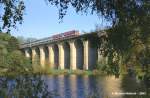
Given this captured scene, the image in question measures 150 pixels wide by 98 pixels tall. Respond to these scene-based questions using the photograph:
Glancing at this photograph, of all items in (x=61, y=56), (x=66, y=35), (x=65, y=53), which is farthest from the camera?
(x=65, y=53)

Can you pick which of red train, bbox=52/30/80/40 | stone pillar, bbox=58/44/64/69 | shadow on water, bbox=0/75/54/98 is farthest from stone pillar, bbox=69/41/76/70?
shadow on water, bbox=0/75/54/98

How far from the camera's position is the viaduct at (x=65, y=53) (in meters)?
105

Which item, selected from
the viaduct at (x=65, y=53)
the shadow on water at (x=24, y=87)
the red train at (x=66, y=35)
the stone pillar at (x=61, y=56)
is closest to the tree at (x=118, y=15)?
the shadow on water at (x=24, y=87)

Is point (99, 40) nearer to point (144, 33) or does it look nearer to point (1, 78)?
point (144, 33)

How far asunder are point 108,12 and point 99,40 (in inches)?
69.1

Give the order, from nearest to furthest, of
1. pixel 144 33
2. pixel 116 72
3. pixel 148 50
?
pixel 144 33, pixel 116 72, pixel 148 50

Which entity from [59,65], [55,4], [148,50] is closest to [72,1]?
[55,4]

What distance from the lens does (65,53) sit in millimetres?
112938

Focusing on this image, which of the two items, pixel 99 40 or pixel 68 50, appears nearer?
pixel 99 40

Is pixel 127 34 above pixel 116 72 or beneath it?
above

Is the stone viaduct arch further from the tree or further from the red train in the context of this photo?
the tree

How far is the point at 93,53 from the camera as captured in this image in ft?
347

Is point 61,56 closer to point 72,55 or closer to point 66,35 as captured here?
point 72,55

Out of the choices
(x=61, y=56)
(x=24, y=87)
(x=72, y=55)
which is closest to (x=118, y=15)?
(x=24, y=87)
